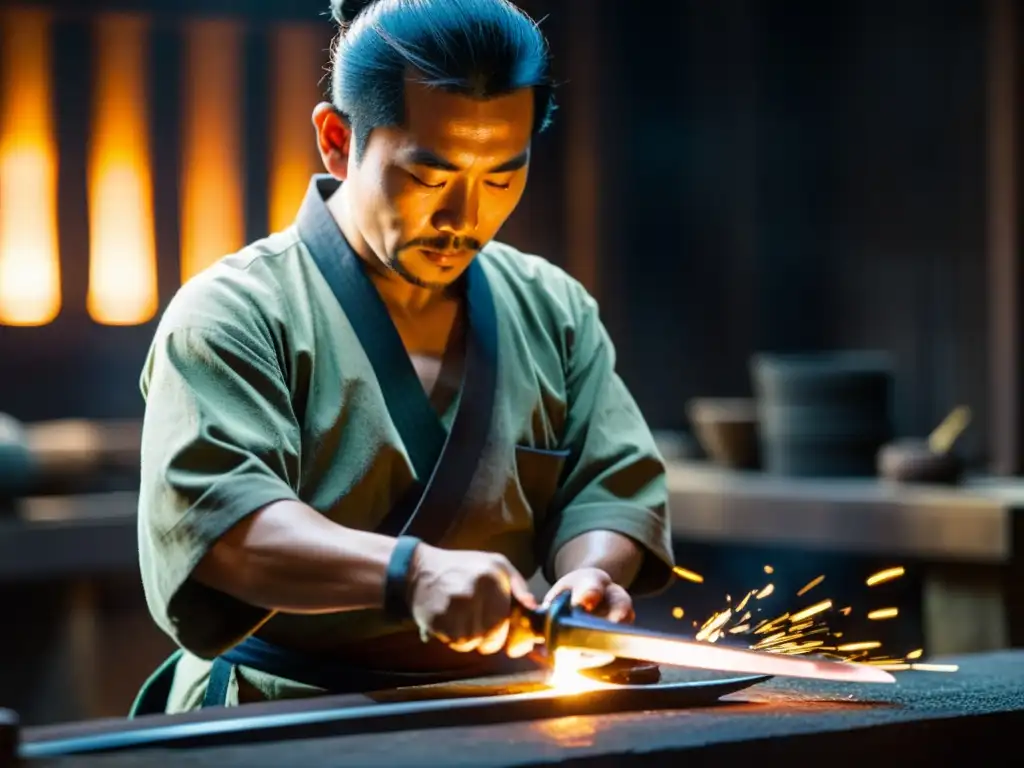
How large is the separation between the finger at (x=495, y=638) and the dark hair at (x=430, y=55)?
30.3 inches

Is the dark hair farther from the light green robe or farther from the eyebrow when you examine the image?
the light green robe

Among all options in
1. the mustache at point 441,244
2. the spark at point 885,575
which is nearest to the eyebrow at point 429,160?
the mustache at point 441,244

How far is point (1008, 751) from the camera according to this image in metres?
2.10

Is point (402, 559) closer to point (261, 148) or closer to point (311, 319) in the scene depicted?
point (311, 319)

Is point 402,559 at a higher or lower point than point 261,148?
lower

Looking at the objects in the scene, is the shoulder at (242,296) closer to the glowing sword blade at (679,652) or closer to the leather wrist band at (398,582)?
the leather wrist band at (398,582)

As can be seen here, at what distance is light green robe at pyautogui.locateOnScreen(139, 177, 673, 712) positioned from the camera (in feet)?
6.64

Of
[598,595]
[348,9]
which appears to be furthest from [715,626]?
[348,9]

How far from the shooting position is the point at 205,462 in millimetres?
2010

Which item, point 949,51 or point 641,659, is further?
point 949,51

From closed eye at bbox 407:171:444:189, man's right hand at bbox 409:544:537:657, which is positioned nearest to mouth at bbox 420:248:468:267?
closed eye at bbox 407:171:444:189

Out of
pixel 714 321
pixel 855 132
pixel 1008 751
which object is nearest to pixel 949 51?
pixel 855 132

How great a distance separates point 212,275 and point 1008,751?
1.37 m

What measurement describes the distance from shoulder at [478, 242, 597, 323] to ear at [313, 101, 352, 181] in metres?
0.33
